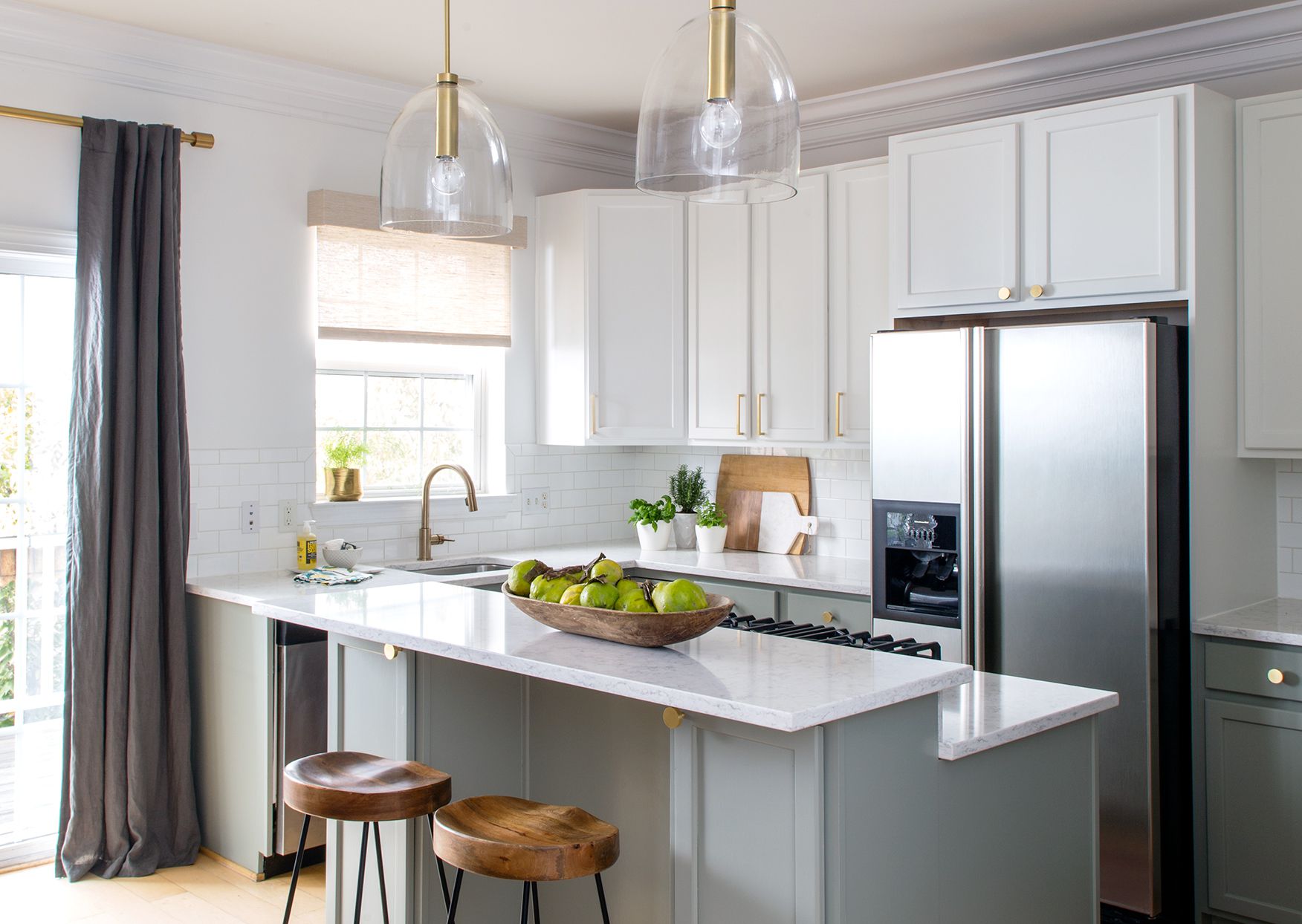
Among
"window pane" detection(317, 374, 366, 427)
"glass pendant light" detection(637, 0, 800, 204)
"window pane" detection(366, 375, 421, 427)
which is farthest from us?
"window pane" detection(366, 375, 421, 427)

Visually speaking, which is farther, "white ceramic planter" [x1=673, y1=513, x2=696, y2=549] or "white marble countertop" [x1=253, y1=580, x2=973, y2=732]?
"white ceramic planter" [x1=673, y1=513, x2=696, y2=549]

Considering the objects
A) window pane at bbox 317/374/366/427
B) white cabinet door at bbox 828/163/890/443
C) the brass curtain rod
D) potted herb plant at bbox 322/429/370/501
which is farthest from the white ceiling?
potted herb plant at bbox 322/429/370/501

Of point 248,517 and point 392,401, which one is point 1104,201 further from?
point 248,517

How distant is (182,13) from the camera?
3545 mm

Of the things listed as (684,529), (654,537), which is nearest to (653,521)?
(654,537)

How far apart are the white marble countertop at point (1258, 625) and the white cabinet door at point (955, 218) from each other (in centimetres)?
113

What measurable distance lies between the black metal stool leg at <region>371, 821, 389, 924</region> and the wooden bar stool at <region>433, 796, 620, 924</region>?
0.33m

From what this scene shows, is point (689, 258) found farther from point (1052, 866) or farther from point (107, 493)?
point (1052, 866)

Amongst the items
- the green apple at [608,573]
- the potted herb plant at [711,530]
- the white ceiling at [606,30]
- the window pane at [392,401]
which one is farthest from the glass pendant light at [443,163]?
the potted herb plant at [711,530]

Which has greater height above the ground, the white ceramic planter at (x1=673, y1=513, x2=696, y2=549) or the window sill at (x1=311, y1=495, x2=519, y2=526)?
the window sill at (x1=311, y1=495, x2=519, y2=526)

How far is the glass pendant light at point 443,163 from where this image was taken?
77.3 inches

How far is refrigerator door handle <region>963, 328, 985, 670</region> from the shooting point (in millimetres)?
3402

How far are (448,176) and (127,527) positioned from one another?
7.14 feet

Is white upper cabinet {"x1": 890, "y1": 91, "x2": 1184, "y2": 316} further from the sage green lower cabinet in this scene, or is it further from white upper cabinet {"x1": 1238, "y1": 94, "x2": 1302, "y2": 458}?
the sage green lower cabinet
